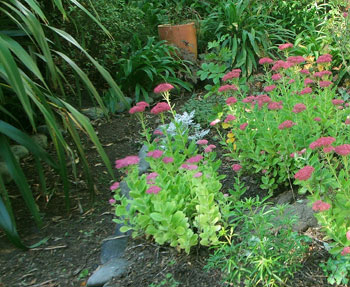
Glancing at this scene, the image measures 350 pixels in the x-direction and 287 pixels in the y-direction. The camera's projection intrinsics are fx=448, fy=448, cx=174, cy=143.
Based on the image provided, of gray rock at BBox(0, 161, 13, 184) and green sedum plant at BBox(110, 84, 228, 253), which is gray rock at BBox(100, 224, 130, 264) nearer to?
green sedum plant at BBox(110, 84, 228, 253)

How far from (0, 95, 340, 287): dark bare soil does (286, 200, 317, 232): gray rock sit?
5cm

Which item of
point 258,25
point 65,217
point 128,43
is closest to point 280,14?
point 258,25

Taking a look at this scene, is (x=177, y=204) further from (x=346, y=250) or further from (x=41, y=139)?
(x=41, y=139)

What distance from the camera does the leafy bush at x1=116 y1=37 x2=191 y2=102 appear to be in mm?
4344

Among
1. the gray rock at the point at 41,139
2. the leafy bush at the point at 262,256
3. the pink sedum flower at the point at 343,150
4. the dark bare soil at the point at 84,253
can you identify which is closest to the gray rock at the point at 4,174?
the dark bare soil at the point at 84,253

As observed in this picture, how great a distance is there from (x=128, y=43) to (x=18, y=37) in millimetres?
1985

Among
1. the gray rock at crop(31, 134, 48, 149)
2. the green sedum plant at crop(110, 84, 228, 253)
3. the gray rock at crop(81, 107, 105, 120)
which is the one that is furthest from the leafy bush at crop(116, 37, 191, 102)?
the green sedum plant at crop(110, 84, 228, 253)

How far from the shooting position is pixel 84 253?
7.97ft

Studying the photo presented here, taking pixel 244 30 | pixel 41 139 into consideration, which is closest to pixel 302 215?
pixel 41 139

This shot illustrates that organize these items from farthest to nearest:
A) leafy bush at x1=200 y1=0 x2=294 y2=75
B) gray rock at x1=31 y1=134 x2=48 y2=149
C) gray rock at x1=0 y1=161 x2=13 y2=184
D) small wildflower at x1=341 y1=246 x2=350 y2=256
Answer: leafy bush at x1=200 y1=0 x2=294 y2=75
gray rock at x1=31 y1=134 x2=48 y2=149
gray rock at x1=0 y1=161 x2=13 y2=184
small wildflower at x1=341 y1=246 x2=350 y2=256

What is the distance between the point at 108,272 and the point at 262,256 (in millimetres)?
753

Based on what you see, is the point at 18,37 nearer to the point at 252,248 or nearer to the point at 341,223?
the point at 252,248

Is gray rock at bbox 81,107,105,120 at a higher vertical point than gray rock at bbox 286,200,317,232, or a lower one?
lower

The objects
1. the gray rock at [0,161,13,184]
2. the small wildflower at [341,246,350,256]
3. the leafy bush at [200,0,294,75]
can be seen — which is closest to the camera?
the small wildflower at [341,246,350,256]
